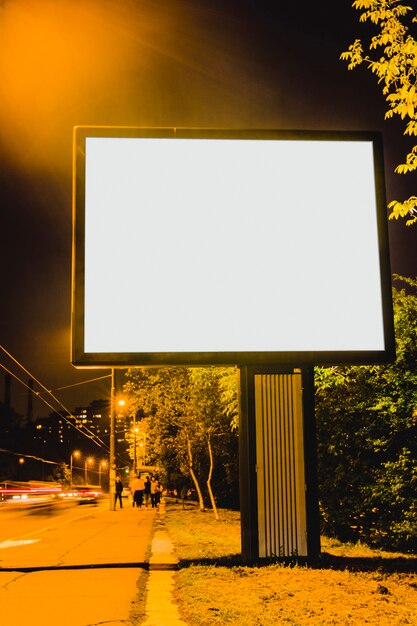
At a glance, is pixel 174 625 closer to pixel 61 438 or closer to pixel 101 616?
pixel 101 616

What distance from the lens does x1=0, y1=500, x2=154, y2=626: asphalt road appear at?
22.9ft

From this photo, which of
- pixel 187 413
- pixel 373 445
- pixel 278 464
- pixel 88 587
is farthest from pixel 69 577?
pixel 187 413

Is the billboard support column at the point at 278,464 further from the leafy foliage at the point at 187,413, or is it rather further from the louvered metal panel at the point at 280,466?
the leafy foliage at the point at 187,413

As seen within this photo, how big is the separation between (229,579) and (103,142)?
6.28 meters

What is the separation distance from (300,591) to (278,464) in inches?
93.5

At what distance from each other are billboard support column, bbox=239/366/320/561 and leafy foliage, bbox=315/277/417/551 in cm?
245

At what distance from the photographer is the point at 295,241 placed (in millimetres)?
9930

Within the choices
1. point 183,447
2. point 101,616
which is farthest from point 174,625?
point 183,447

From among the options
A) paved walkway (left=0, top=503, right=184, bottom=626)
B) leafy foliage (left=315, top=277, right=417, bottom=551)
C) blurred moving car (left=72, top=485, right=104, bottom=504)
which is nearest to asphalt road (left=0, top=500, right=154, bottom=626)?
paved walkway (left=0, top=503, right=184, bottom=626)

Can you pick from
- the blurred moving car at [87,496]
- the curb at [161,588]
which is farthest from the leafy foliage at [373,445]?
the blurred moving car at [87,496]

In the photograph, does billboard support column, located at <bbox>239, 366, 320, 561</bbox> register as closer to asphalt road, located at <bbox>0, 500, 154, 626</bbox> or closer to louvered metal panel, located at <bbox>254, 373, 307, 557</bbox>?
louvered metal panel, located at <bbox>254, 373, 307, 557</bbox>

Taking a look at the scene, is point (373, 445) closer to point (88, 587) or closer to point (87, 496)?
point (88, 587)

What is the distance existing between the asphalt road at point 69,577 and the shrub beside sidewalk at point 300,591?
819 mm

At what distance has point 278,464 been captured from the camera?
9922 millimetres
